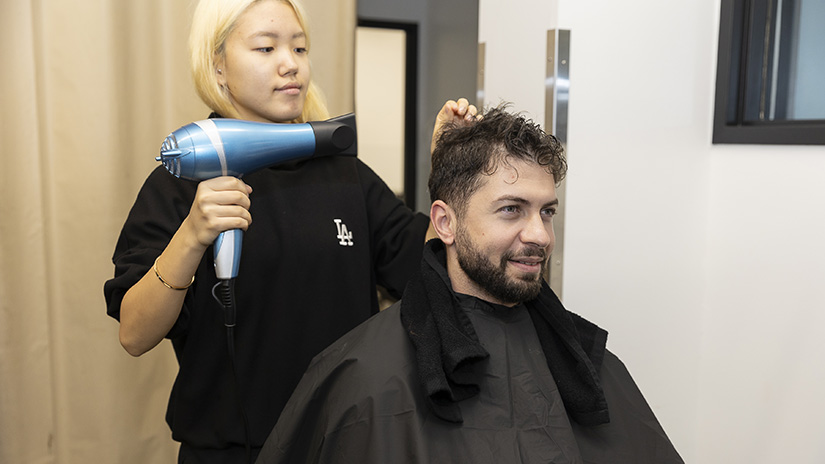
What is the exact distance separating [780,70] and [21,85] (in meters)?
2.38

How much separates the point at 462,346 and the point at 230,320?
1.45ft

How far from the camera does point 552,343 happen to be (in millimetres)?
1515

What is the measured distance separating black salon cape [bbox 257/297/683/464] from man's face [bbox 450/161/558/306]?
11cm

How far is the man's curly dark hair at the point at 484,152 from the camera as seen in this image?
4.69 feet

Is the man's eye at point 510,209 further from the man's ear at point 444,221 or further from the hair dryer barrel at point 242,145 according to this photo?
the hair dryer barrel at point 242,145

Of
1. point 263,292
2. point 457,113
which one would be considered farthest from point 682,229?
point 263,292

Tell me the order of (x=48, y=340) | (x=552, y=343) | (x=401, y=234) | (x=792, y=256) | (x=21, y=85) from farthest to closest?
(x=48, y=340)
(x=21, y=85)
(x=792, y=256)
(x=401, y=234)
(x=552, y=343)

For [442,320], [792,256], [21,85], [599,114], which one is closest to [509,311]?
[442,320]

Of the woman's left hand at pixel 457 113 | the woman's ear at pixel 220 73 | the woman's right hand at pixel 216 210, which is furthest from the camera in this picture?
the woman's left hand at pixel 457 113

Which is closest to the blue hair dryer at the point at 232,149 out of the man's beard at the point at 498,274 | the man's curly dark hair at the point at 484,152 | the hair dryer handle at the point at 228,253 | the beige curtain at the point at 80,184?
the hair dryer handle at the point at 228,253

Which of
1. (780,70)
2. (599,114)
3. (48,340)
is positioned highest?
(780,70)

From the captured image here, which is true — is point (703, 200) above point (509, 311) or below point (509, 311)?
above

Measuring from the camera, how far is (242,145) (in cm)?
133

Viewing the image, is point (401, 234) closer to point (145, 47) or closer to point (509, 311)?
point (509, 311)
